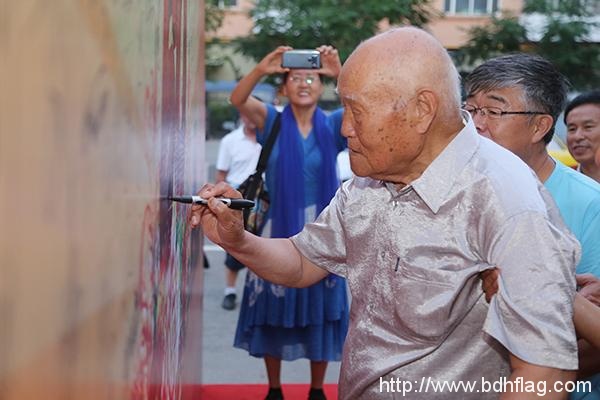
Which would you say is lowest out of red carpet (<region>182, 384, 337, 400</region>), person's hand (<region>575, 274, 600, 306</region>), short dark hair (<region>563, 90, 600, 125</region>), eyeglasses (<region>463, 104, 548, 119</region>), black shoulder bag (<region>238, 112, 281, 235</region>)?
red carpet (<region>182, 384, 337, 400</region>)

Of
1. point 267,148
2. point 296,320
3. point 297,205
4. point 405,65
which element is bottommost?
point 296,320

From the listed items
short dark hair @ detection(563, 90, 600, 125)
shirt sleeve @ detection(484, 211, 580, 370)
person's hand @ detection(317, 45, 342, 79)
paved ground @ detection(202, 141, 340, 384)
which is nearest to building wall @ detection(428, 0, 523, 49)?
paved ground @ detection(202, 141, 340, 384)

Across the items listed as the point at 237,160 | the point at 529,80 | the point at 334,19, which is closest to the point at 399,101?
the point at 529,80

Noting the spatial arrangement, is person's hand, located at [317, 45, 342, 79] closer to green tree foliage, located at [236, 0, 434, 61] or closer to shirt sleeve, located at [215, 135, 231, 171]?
shirt sleeve, located at [215, 135, 231, 171]

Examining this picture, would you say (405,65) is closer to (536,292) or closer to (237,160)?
(536,292)

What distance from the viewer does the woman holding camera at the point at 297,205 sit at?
12.4ft

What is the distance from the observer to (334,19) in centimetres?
1653

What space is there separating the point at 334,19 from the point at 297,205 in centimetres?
1331

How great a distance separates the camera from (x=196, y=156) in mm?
2977

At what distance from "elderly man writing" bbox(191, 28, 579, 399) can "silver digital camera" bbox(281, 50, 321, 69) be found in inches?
76.5

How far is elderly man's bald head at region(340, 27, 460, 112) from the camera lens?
1.54m

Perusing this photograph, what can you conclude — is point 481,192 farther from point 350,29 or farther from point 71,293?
point 350,29

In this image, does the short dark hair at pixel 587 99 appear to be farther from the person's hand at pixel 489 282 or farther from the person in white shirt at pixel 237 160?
the person in white shirt at pixel 237 160

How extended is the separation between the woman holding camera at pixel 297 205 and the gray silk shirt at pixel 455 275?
1.96m
